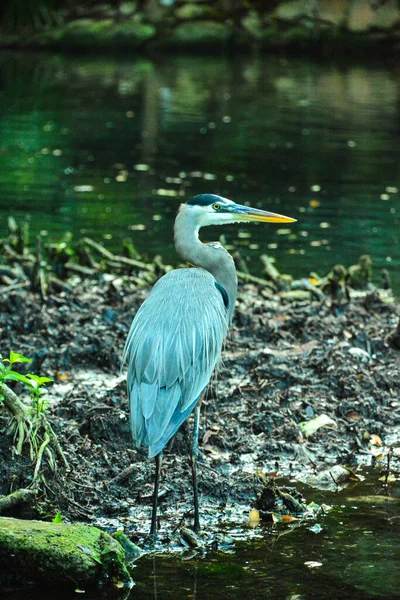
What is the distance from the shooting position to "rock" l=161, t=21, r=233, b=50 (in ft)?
115

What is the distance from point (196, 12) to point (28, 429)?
31148 mm

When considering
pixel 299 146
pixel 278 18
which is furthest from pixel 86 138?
pixel 278 18

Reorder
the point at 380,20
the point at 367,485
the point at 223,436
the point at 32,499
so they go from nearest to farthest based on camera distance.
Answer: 1. the point at 32,499
2. the point at 367,485
3. the point at 223,436
4. the point at 380,20

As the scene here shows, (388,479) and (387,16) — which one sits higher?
(388,479)

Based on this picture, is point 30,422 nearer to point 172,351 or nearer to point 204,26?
point 172,351

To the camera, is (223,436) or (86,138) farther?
(86,138)

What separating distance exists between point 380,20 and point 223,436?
101 feet

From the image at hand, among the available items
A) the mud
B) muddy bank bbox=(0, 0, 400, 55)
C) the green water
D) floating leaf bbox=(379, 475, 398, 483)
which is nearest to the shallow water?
the mud

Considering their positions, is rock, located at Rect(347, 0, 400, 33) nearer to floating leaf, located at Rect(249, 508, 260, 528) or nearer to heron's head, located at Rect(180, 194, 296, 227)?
heron's head, located at Rect(180, 194, 296, 227)

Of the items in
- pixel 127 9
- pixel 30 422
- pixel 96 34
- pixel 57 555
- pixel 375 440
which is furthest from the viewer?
pixel 127 9

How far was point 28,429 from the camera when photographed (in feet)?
17.2

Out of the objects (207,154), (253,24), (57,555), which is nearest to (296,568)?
(57,555)

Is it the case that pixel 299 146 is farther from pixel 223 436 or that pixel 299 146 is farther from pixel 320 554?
pixel 320 554

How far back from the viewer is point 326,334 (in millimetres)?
8117
